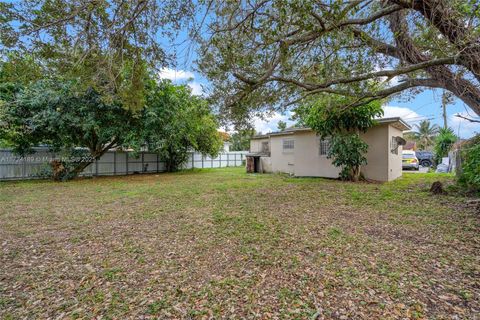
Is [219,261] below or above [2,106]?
below

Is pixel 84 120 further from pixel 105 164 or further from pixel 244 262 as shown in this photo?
pixel 244 262

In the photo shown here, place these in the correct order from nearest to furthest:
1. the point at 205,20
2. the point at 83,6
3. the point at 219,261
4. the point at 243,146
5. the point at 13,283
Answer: the point at 13,283
the point at 219,261
the point at 83,6
the point at 205,20
the point at 243,146

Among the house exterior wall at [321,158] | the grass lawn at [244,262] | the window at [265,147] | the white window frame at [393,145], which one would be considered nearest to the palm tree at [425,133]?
the house exterior wall at [321,158]

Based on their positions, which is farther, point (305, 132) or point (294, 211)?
point (305, 132)

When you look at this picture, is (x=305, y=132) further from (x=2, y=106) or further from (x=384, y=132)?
(x=2, y=106)

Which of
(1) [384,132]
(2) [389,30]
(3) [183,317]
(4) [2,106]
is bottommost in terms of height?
(3) [183,317]

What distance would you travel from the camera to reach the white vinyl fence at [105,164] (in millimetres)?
11266

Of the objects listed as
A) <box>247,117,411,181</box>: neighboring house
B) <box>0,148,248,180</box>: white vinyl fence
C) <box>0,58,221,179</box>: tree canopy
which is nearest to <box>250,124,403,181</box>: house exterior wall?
<box>247,117,411,181</box>: neighboring house

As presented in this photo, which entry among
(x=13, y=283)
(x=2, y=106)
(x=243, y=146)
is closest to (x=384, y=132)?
(x=13, y=283)

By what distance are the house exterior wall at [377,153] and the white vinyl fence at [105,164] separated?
34.4 feet

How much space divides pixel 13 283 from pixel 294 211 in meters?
4.47

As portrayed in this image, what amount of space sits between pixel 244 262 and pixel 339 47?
4454mm

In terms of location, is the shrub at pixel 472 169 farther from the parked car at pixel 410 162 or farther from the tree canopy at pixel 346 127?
the parked car at pixel 410 162

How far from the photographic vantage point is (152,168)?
54.2ft
